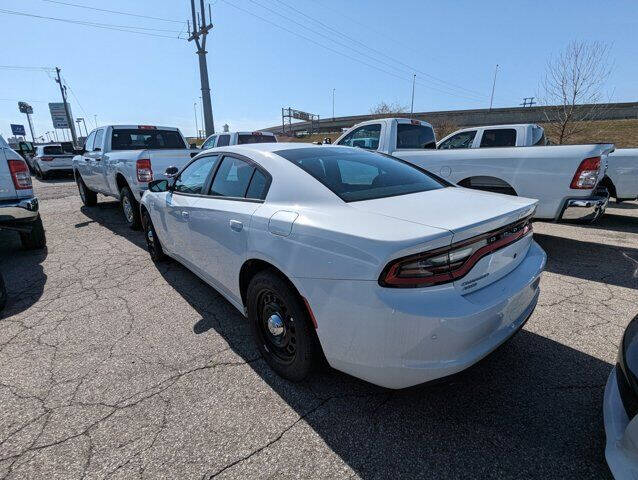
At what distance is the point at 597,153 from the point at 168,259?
18.3 ft

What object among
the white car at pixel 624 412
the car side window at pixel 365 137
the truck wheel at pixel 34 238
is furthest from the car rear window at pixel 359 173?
the truck wheel at pixel 34 238

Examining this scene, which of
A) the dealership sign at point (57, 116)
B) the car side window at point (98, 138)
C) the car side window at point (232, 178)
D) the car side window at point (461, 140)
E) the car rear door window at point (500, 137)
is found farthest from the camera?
the dealership sign at point (57, 116)

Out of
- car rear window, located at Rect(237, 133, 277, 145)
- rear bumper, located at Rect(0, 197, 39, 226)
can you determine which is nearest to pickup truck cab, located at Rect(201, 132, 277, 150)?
car rear window, located at Rect(237, 133, 277, 145)

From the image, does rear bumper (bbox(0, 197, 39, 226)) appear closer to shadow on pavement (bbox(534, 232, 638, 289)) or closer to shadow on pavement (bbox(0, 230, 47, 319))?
shadow on pavement (bbox(0, 230, 47, 319))

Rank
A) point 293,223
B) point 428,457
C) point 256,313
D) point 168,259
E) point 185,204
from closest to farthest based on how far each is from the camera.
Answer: point 428,457 < point 293,223 < point 256,313 < point 185,204 < point 168,259

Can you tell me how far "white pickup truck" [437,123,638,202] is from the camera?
22.4ft

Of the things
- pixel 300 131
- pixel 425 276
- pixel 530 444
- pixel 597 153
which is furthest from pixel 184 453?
pixel 300 131

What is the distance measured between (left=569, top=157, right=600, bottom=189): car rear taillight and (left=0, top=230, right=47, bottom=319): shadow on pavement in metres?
6.38

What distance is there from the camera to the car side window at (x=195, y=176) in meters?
3.32

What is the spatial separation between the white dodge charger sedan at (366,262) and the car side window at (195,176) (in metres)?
0.41

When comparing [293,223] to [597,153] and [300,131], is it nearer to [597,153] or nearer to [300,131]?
[597,153]

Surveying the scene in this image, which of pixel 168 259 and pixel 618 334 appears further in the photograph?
pixel 168 259

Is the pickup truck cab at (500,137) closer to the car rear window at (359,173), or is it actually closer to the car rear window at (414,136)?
the car rear window at (414,136)

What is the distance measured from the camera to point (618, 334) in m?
2.84
